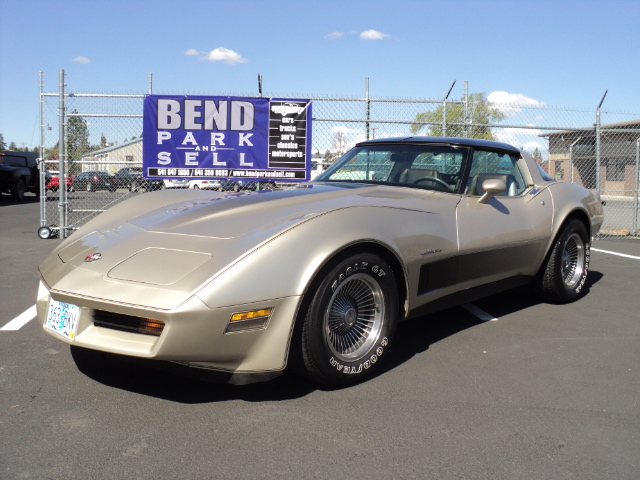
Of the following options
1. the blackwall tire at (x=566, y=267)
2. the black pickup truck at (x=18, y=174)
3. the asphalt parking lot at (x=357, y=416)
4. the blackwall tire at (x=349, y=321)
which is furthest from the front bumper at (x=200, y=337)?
the black pickup truck at (x=18, y=174)

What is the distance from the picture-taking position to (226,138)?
958 centimetres

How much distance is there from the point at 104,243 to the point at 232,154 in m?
6.43

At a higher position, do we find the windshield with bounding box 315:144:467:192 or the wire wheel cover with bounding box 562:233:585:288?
the windshield with bounding box 315:144:467:192

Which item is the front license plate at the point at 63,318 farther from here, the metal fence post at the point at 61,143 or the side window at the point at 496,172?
the metal fence post at the point at 61,143

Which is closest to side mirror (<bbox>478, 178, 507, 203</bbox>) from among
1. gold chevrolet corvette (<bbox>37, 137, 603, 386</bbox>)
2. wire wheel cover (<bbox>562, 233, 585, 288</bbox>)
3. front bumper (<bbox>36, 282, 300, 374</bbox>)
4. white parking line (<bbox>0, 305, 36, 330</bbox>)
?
gold chevrolet corvette (<bbox>37, 137, 603, 386</bbox>)

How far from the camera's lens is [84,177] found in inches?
411

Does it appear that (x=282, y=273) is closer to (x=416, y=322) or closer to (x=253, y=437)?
(x=253, y=437)

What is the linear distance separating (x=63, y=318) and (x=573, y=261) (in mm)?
4366

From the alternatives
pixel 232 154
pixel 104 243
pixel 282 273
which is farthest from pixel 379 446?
pixel 232 154

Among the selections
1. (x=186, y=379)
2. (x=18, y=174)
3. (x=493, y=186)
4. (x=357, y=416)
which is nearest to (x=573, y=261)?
(x=493, y=186)

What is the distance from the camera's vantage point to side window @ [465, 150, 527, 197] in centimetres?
433

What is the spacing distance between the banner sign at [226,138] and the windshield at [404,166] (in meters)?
4.88

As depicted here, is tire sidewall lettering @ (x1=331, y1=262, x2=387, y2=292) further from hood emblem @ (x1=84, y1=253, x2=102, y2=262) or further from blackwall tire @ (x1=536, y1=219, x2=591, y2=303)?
blackwall tire @ (x1=536, y1=219, x2=591, y2=303)

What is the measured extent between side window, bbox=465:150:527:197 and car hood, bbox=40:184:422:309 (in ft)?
2.30
